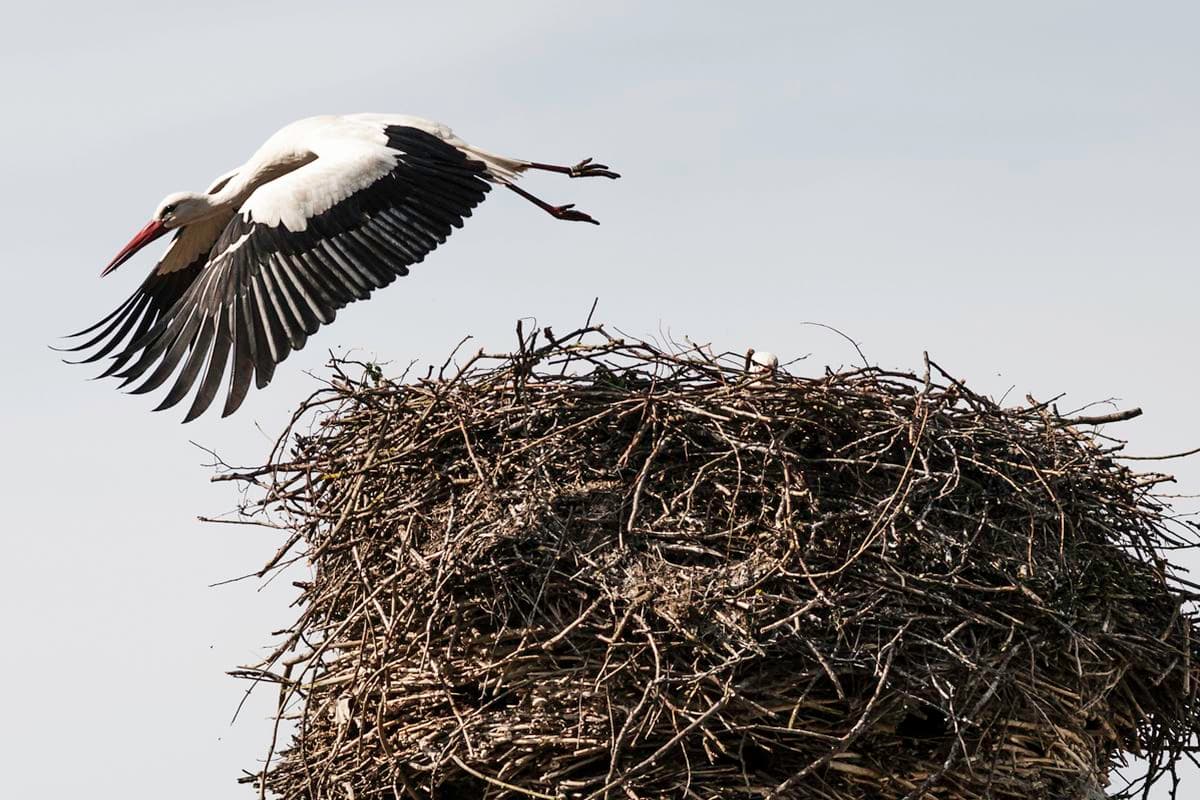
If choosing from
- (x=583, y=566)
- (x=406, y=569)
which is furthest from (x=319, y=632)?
(x=583, y=566)

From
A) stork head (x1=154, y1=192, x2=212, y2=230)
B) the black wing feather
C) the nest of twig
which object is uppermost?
stork head (x1=154, y1=192, x2=212, y2=230)

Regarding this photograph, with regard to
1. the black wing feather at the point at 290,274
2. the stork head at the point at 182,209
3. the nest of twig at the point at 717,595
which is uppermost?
the stork head at the point at 182,209

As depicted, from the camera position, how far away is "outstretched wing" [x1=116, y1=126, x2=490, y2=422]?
6527mm

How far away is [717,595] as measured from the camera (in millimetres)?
5566

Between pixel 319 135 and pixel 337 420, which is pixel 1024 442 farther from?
pixel 319 135

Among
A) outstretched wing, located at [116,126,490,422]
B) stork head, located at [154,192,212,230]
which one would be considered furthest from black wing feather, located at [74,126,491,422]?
stork head, located at [154,192,212,230]

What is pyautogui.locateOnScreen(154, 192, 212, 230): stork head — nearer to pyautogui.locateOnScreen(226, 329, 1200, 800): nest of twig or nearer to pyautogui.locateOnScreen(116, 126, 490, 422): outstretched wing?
pyautogui.locateOnScreen(116, 126, 490, 422): outstretched wing

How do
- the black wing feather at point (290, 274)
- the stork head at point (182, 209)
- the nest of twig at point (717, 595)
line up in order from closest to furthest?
the nest of twig at point (717, 595)
the black wing feather at point (290, 274)
the stork head at point (182, 209)

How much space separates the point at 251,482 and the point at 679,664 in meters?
1.86

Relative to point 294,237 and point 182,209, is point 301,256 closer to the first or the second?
point 294,237

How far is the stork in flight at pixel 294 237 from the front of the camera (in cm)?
655

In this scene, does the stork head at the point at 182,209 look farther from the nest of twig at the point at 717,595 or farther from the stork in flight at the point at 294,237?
the nest of twig at the point at 717,595

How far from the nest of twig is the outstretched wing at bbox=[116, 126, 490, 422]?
0.37 metres

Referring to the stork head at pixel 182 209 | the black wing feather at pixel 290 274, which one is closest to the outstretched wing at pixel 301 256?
the black wing feather at pixel 290 274
